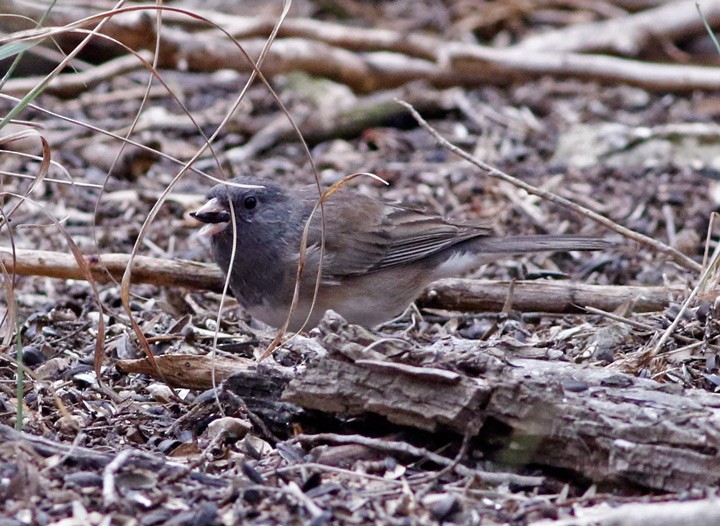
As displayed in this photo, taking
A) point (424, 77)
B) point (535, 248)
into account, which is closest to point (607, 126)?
point (424, 77)

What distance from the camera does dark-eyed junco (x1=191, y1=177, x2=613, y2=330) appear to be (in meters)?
3.85

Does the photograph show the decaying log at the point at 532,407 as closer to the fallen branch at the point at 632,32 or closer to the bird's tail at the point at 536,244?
the bird's tail at the point at 536,244

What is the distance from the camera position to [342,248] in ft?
13.5

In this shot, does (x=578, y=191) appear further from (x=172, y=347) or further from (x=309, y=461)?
(x=309, y=461)

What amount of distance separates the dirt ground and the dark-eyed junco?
19cm

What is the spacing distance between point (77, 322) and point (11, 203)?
1583 millimetres

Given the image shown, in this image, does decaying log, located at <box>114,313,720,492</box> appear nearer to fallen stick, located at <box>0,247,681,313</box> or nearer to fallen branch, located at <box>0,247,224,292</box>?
fallen stick, located at <box>0,247,681,313</box>

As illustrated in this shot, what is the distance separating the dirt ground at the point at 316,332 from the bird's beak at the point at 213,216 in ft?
0.92

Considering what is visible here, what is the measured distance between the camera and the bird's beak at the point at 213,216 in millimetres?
3807

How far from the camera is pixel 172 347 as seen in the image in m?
3.80

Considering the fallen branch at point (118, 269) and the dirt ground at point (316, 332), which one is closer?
the dirt ground at point (316, 332)

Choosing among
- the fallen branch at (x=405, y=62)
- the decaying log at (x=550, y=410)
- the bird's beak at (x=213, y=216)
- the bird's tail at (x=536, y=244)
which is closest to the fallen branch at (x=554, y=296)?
the bird's tail at (x=536, y=244)

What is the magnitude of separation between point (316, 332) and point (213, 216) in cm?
102

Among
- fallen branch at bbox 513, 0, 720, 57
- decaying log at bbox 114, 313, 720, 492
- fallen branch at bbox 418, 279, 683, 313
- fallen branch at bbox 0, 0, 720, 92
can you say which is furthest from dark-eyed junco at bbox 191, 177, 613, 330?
fallen branch at bbox 513, 0, 720, 57
